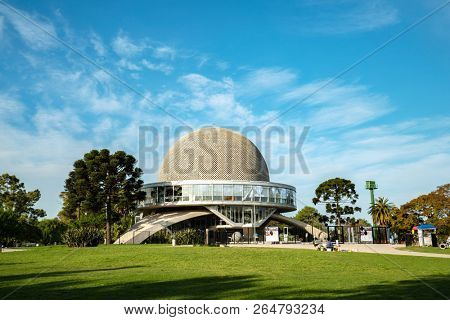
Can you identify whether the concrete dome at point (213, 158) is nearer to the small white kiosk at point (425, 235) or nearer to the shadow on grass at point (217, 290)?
the small white kiosk at point (425, 235)

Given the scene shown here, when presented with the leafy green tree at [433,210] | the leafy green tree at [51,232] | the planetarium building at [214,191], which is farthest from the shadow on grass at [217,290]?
the leafy green tree at [51,232]

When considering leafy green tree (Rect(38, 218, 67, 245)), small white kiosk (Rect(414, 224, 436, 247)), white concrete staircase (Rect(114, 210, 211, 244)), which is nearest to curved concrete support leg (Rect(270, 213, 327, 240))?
white concrete staircase (Rect(114, 210, 211, 244))

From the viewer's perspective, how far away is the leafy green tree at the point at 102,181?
40.9 m

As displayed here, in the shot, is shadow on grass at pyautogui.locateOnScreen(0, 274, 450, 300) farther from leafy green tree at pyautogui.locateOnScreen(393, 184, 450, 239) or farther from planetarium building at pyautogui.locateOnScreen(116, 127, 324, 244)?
planetarium building at pyautogui.locateOnScreen(116, 127, 324, 244)

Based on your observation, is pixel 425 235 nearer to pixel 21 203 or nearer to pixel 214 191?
pixel 214 191

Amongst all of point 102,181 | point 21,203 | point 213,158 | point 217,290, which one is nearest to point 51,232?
point 21,203

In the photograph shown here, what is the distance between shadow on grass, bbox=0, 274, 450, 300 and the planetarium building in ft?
127

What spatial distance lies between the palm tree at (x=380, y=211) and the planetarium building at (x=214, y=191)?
35.5 feet

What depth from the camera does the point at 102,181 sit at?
41531 mm

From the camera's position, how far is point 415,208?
139 ft

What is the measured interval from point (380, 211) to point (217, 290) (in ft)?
185

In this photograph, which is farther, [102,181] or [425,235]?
[102,181]

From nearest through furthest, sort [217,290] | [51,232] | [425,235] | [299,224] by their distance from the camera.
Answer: [217,290]
[425,235]
[51,232]
[299,224]

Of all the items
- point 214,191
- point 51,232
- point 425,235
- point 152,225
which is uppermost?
point 214,191
